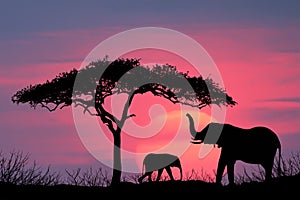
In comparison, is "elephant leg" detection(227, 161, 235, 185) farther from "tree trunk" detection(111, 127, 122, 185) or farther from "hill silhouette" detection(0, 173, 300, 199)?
"tree trunk" detection(111, 127, 122, 185)

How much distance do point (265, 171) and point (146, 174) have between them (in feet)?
17.4

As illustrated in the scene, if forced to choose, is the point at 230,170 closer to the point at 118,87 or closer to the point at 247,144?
the point at 247,144

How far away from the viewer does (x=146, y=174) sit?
127ft

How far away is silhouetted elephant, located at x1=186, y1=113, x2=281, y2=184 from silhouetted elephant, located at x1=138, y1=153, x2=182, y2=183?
4124 mm

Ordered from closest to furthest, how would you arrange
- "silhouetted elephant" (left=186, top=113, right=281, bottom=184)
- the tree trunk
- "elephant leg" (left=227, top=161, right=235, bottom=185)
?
"elephant leg" (left=227, top=161, right=235, bottom=185), "silhouetted elephant" (left=186, top=113, right=281, bottom=184), the tree trunk

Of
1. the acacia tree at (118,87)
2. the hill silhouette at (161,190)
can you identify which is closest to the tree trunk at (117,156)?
the acacia tree at (118,87)

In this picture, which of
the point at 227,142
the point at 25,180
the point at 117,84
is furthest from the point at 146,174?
the point at 117,84

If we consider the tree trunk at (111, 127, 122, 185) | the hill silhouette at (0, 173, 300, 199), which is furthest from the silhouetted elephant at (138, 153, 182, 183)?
the hill silhouette at (0, 173, 300, 199)

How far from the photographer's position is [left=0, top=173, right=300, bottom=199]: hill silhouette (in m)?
26.2

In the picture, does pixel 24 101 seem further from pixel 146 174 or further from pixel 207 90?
pixel 146 174

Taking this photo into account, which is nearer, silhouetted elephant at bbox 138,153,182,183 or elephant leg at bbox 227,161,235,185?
elephant leg at bbox 227,161,235,185

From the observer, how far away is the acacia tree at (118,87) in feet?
161

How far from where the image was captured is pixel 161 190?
89.0 feet

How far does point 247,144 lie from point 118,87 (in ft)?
48.0
